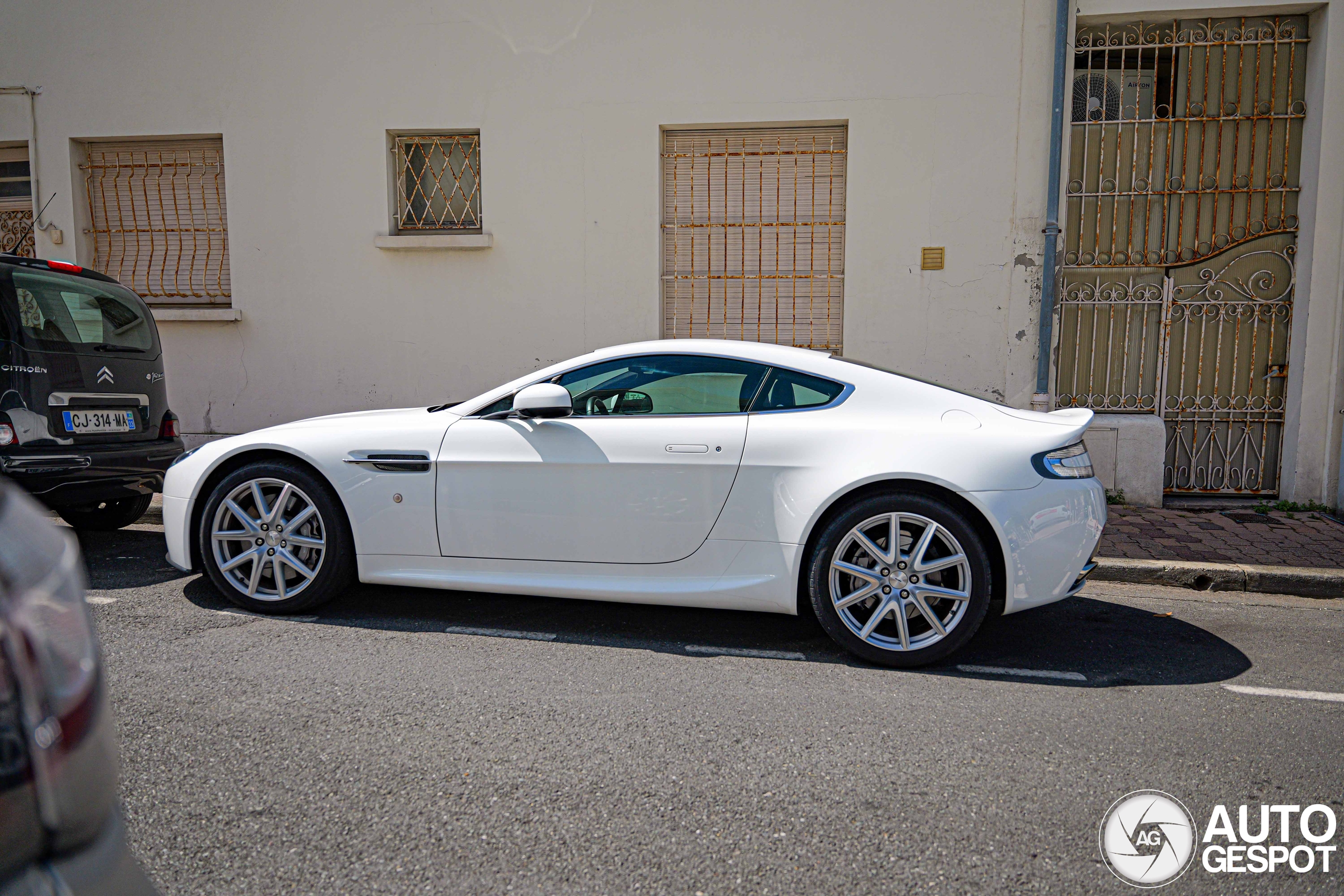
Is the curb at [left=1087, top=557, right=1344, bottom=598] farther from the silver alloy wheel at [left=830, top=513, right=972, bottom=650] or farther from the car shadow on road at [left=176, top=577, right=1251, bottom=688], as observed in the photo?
the silver alloy wheel at [left=830, top=513, right=972, bottom=650]

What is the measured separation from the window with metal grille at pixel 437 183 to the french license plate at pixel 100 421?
3331mm

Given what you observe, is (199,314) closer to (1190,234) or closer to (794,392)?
(794,392)

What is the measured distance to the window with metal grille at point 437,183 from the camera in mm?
7992

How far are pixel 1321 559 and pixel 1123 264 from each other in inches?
117

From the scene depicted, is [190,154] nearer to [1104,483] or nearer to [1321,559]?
[1104,483]

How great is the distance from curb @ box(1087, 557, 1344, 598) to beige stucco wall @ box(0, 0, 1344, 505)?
2.39m

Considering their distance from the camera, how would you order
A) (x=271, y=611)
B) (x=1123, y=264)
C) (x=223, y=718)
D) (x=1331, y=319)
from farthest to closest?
(x=1123, y=264) → (x=1331, y=319) → (x=271, y=611) → (x=223, y=718)

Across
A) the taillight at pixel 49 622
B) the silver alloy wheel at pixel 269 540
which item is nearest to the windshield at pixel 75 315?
the silver alloy wheel at pixel 269 540

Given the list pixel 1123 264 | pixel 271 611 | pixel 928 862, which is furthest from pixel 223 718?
pixel 1123 264

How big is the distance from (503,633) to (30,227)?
Result: 763 cm

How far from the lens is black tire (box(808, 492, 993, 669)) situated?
3619mm

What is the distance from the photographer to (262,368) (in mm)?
8188

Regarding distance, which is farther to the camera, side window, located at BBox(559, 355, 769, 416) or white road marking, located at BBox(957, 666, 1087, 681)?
side window, located at BBox(559, 355, 769, 416)

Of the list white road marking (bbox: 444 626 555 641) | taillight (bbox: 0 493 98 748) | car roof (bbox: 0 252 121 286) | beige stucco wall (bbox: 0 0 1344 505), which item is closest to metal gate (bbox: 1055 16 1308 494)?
beige stucco wall (bbox: 0 0 1344 505)
